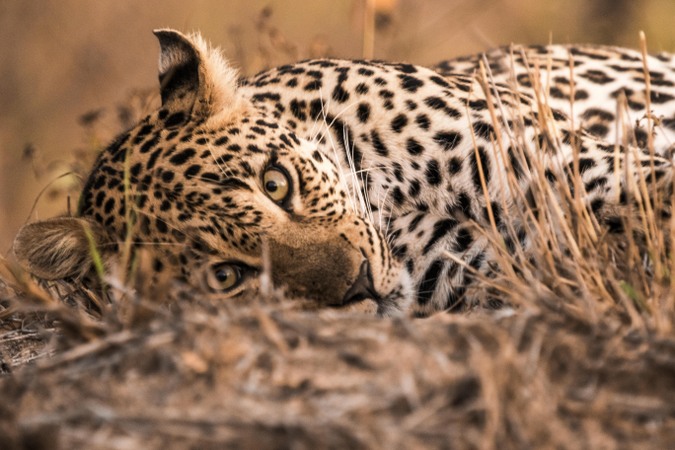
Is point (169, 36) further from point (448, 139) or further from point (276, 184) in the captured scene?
point (448, 139)

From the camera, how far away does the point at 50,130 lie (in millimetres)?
9578

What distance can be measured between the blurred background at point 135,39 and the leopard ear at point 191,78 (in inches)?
121

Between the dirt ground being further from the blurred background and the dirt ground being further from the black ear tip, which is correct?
the blurred background

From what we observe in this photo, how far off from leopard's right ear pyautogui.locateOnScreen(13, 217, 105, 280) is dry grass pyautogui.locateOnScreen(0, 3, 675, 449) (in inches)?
43.1

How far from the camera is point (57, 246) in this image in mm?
3838

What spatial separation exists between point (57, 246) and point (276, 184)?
0.96 metres

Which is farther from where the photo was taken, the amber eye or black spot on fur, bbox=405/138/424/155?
black spot on fur, bbox=405/138/424/155

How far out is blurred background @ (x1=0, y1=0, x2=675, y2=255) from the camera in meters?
8.84

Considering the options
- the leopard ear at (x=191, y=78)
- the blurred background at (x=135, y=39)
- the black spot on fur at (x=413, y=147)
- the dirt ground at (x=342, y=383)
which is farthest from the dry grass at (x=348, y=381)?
the blurred background at (x=135, y=39)

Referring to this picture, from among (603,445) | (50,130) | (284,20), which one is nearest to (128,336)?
(603,445)

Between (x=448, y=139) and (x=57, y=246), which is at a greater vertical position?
(x=448, y=139)

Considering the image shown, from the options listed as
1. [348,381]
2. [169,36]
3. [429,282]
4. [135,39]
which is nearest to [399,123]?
[429,282]

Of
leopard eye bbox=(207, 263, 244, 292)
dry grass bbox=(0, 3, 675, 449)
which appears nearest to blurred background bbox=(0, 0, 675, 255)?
leopard eye bbox=(207, 263, 244, 292)

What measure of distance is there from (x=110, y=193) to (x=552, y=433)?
2.24 meters
